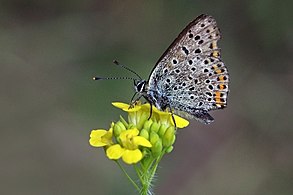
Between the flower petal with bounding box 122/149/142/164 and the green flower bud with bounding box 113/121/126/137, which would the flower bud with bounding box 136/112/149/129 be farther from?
the flower petal with bounding box 122/149/142/164

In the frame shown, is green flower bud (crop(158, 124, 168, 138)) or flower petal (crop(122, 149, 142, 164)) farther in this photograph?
green flower bud (crop(158, 124, 168, 138))

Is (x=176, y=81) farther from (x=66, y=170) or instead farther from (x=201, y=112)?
(x=66, y=170)

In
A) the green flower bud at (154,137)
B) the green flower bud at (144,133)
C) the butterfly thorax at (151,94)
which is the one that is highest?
the butterfly thorax at (151,94)

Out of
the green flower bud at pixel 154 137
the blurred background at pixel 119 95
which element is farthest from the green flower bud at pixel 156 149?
the blurred background at pixel 119 95

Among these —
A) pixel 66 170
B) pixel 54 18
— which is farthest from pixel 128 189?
pixel 54 18

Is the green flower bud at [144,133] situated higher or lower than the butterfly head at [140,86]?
lower

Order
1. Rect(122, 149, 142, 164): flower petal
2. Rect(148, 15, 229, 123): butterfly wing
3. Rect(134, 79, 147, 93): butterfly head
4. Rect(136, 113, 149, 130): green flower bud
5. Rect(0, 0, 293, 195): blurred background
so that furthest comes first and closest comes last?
Rect(0, 0, 293, 195): blurred background
Rect(134, 79, 147, 93): butterfly head
Rect(148, 15, 229, 123): butterfly wing
Rect(136, 113, 149, 130): green flower bud
Rect(122, 149, 142, 164): flower petal

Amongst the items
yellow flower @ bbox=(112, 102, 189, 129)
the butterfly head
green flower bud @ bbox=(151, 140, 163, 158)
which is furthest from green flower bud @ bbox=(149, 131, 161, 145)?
the butterfly head

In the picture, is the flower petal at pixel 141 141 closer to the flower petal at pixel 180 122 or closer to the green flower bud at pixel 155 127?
the green flower bud at pixel 155 127
